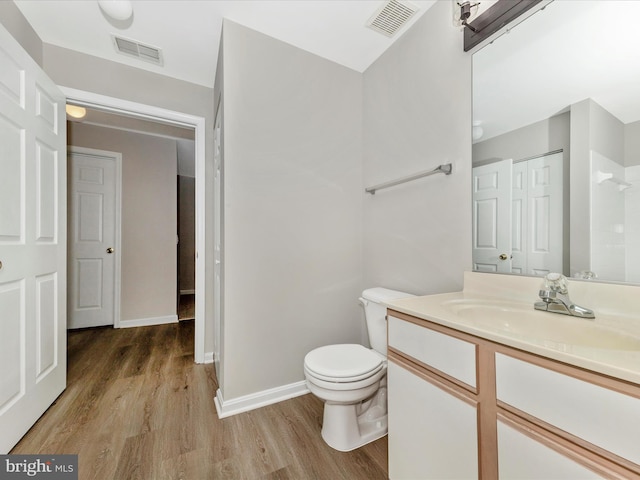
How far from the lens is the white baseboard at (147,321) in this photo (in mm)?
3327

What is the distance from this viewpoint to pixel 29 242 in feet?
4.99

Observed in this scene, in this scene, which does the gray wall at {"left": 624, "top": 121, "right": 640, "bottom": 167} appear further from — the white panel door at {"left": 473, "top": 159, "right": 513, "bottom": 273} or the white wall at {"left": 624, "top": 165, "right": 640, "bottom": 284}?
the white panel door at {"left": 473, "top": 159, "right": 513, "bottom": 273}

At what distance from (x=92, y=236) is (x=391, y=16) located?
3742 millimetres

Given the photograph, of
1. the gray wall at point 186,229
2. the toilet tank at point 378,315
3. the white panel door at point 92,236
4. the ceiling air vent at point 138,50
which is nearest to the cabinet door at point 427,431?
the toilet tank at point 378,315

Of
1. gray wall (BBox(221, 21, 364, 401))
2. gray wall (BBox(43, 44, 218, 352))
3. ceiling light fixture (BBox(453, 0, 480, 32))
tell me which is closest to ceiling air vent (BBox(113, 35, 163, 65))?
gray wall (BBox(43, 44, 218, 352))

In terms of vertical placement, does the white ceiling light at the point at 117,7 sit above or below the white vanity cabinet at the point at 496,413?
above

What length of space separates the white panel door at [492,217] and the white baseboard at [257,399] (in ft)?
4.54

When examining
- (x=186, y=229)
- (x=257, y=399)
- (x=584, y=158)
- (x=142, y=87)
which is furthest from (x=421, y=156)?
(x=186, y=229)

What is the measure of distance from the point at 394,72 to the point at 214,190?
168cm

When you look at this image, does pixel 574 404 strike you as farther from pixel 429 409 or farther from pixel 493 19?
pixel 493 19

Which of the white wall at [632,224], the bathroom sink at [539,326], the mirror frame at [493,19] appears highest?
the mirror frame at [493,19]

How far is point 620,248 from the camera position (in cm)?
97

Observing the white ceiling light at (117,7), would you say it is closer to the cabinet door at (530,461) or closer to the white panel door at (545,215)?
the white panel door at (545,215)

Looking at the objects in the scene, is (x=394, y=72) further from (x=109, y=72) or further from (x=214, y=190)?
(x=109, y=72)
